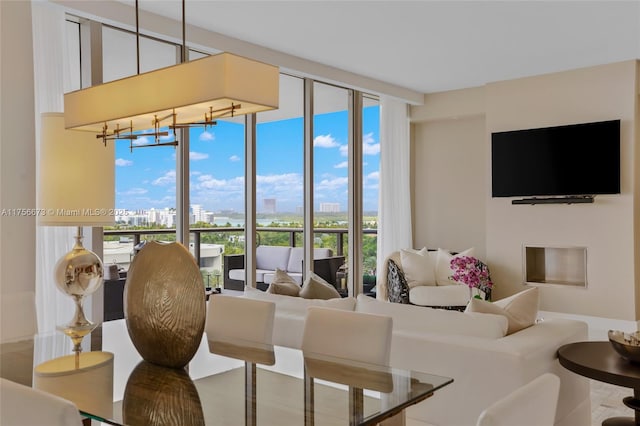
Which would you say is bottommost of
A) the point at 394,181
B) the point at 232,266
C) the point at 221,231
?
the point at 232,266

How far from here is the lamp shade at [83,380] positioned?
68.8 inches

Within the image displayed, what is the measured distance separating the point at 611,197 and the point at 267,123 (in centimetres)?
391

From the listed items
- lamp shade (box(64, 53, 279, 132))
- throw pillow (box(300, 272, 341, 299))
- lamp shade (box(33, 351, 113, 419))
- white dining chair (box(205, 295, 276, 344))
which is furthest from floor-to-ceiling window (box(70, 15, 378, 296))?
lamp shade (box(33, 351, 113, 419))

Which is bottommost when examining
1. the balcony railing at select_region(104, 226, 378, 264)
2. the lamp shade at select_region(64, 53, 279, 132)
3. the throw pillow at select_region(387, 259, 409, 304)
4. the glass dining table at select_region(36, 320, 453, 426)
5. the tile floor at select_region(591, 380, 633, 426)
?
the tile floor at select_region(591, 380, 633, 426)

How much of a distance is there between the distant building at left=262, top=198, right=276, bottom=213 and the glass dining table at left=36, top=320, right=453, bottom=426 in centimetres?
356

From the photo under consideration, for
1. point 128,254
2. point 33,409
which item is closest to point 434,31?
point 128,254

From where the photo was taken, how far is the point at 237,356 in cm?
239

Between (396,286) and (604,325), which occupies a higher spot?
(396,286)

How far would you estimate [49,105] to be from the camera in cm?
414

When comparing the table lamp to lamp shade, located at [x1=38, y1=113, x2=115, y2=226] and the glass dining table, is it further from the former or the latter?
the glass dining table

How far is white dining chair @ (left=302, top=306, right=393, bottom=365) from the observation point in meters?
2.29

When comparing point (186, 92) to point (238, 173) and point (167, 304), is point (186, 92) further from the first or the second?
point (238, 173)

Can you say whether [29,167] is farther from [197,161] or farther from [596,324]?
[596,324]

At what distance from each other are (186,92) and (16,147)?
2.67 metres
